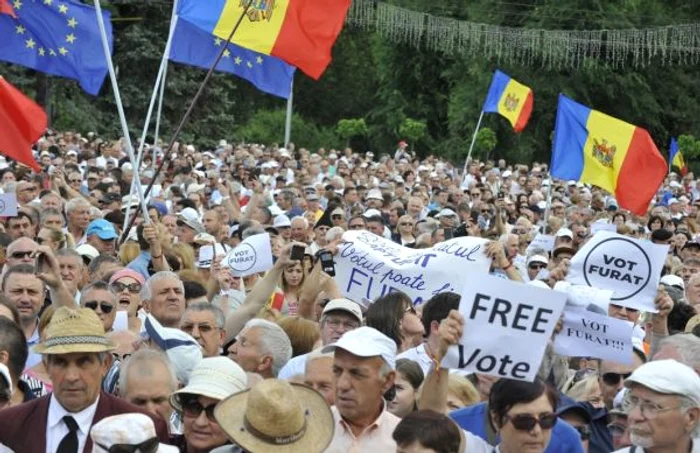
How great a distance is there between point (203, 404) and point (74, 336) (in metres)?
0.58

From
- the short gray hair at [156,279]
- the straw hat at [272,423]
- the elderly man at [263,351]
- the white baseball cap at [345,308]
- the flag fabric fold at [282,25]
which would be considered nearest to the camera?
the straw hat at [272,423]

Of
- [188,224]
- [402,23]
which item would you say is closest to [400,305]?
[188,224]

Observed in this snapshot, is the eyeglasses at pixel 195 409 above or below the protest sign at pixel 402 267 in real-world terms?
above

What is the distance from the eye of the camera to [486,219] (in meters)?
22.9

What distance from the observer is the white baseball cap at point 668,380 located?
5.91 meters

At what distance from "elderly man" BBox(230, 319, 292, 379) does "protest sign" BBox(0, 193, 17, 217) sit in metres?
6.31

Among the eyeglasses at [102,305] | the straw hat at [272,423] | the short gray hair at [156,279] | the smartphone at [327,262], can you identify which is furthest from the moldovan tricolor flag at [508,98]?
the straw hat at [272,423]

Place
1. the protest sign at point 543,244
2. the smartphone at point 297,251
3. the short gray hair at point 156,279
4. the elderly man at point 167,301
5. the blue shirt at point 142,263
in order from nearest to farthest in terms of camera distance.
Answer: the elderly man at point 167,301 → the short gray hair at point 156,279 → the smartphone at point 297,251 → the blue shirt at point 142,263 → the protest sign at point 543,244

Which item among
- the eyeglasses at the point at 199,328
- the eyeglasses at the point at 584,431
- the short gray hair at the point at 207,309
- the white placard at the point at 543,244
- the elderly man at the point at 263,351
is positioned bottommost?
the white placard at the point at 543,244

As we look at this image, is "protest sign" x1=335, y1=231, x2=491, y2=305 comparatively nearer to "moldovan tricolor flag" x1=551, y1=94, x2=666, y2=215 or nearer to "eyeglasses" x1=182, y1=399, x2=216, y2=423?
"eyeglasses" x1=182, y1=399, x2=216, y2=423

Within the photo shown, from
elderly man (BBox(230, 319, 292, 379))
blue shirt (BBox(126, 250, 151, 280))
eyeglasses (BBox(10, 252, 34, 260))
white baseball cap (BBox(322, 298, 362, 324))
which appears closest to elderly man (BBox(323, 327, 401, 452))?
elderly man (BBox(230, 319, 292, 379))

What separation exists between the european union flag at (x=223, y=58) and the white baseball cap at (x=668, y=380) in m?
12.0

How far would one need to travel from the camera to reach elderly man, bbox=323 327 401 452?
613 cm

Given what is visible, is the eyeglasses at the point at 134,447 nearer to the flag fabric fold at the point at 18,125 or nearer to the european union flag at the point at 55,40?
the flag fabric fold at the point at 18,125
